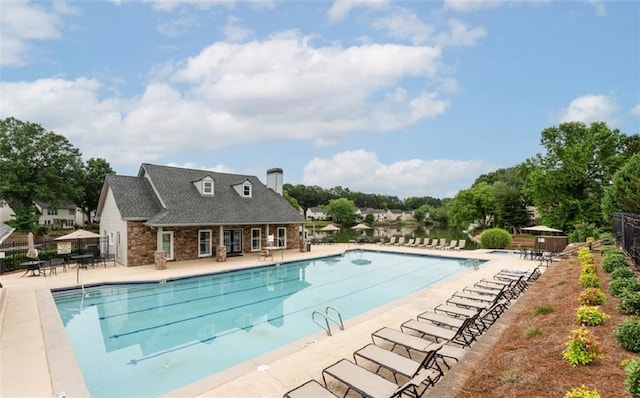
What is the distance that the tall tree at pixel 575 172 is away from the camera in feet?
88.8

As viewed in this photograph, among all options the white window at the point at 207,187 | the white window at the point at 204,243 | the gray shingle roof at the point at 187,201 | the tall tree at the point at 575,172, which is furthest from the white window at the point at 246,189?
the tall tree at the point at 575,172

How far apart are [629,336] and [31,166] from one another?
51.2 metres

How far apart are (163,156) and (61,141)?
17.4 meters

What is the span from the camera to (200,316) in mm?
10211

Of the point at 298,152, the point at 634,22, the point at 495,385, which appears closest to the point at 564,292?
the point at 495,385

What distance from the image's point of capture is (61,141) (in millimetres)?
40875

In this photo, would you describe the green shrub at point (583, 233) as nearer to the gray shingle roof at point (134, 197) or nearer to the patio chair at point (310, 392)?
the patio chair at point (310, 392)

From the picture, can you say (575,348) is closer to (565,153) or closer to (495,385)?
(495,385)

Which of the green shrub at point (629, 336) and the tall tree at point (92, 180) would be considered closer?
Answer: the green shrub at point (629, 336)

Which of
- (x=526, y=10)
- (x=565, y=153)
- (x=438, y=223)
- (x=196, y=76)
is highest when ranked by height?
(x=526, y=10)

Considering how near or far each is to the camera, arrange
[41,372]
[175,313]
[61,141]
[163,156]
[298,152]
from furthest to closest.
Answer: [61,141] → [163,156] → [298,152] → [175,313] → [41,372]

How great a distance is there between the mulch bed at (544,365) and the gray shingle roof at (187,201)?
15903 millimetres

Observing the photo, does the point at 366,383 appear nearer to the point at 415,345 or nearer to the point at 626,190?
the point at 415,345

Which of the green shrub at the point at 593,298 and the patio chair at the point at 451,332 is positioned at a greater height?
the green shrub at the point at 593,298
